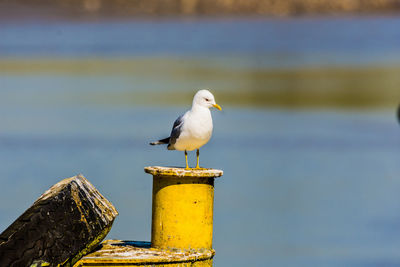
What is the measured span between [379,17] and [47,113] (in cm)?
6873

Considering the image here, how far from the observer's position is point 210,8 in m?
96.9

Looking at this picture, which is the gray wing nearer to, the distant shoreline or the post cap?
the post cap

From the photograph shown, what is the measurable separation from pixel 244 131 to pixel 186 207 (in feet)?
58.8

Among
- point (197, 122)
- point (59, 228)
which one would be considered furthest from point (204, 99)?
point (59, 228)

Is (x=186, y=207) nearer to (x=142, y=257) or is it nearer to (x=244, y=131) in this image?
(x=142, y=257)

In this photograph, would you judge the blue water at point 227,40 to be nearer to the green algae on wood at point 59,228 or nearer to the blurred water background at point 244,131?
the blurred water background at point 244,131

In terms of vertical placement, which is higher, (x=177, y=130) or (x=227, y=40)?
(x=227, y=40)

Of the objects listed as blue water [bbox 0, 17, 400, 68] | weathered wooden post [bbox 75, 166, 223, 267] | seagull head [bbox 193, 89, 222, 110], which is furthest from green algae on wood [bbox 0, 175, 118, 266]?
blue water [bbox 0, 17, 400, 68]

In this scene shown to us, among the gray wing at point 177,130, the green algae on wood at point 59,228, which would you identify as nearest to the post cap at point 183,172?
the gray wing at point 177,130

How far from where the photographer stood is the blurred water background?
14.6m

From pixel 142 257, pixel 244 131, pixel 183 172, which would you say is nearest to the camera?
pixel 142 257

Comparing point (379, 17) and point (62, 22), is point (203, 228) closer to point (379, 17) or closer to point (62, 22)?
point (62, 22)

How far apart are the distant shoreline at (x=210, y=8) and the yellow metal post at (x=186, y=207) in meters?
74.2

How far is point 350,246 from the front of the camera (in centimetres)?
1371
